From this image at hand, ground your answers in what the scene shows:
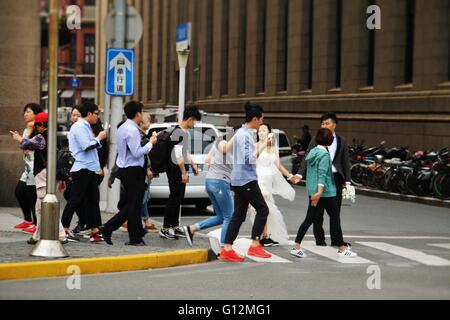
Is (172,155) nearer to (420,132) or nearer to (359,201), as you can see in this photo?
(359,201)

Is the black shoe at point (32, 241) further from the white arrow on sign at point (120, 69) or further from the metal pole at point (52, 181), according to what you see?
the white arrow on sign at point (120, 69)

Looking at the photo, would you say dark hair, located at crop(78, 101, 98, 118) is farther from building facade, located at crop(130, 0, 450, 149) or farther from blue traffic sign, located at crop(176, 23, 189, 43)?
building facade, located at crop(130, 0, 450, 149)

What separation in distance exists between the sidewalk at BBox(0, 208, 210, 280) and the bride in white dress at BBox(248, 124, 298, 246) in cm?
107

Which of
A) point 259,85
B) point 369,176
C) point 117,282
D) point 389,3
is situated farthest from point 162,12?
point 117,282

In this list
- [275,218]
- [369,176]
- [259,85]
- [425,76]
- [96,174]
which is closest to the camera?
[96,174]

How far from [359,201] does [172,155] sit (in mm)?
12466

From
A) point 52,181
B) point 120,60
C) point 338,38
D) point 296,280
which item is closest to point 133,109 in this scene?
point 52,181

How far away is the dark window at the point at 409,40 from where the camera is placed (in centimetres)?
3634

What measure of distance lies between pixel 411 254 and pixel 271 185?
7.78 ft

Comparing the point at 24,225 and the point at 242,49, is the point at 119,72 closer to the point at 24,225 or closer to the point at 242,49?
the point at 24,225

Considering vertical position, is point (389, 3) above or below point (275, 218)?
above

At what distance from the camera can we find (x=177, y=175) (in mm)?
15219

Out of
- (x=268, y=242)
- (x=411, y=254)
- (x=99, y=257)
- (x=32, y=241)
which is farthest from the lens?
(x=268, y=242)
